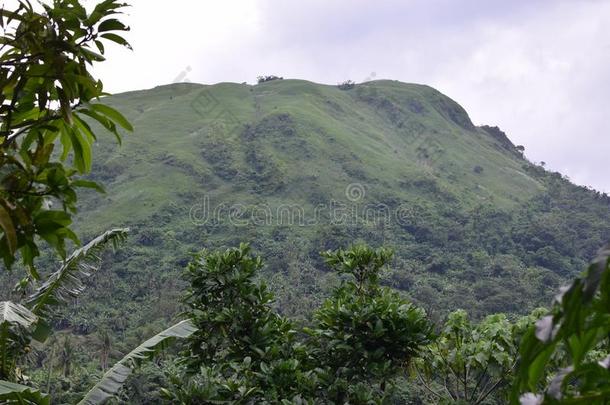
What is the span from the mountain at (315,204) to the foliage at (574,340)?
43260mm

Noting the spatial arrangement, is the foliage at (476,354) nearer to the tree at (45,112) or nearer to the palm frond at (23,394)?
the palm frond at (23,394)

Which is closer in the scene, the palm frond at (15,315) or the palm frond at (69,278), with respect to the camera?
the palm frond at (15,315)

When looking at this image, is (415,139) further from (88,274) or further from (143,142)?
(88,274)

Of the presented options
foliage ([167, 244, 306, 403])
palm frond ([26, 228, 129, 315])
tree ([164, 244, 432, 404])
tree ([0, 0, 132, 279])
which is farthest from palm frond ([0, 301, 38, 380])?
tree ([0, 0, 132, 279])

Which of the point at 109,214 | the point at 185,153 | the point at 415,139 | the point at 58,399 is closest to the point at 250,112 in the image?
the point at 185,153

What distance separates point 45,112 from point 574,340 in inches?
60.0

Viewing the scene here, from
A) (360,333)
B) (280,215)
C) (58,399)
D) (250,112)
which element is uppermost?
(250,112)

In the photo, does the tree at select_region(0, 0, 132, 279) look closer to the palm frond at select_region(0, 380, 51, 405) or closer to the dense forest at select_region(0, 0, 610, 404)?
the dense forest at select_region(0, 0, 610, 404)

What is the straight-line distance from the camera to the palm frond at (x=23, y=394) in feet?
8.50

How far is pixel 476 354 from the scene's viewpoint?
19.0ft

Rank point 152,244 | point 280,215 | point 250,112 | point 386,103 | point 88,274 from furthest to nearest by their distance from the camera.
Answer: point 386,103 → point 250,112 → point 280,215 → point 152,244 → point 88,274

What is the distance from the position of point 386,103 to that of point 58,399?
89.7 m

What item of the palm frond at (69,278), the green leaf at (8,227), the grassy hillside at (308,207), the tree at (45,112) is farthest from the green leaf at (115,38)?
the grassy hillside at (308,207)

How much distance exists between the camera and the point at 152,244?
60.3 m
